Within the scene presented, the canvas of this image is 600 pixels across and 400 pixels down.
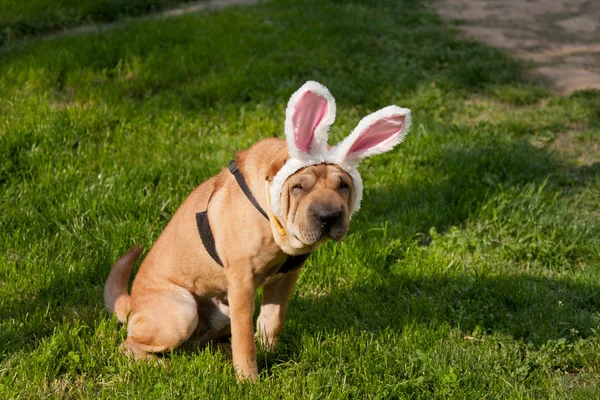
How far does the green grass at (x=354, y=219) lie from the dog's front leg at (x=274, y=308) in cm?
11

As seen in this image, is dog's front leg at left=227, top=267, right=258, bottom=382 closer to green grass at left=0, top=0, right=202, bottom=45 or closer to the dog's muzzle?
the dog's muzzle

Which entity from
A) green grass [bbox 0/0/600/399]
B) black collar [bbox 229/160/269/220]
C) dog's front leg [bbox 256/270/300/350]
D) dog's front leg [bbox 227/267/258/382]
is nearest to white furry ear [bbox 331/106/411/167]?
black collar [bbox 229/160/269/220]

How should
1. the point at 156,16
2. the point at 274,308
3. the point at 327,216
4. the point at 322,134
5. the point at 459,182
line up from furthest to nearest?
the point at 156,16
the point at 459,182
the point at 274,308
the point at 322,134
the point at 327,216

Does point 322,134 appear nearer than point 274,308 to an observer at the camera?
Yes

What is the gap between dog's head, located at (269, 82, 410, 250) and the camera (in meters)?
3.21

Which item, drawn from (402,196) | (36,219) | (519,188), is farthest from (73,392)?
(519,188)

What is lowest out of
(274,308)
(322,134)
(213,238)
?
(274,308)

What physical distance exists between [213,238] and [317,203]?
2.79ft

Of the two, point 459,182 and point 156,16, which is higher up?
point 156,16

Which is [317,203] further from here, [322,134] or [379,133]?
[379,133]

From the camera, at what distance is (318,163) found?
131 inches

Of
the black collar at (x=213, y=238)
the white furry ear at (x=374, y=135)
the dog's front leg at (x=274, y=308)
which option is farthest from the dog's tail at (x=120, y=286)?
the white furry ear at (x=374, y=135)

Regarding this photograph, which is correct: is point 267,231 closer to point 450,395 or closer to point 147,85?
point 450,395

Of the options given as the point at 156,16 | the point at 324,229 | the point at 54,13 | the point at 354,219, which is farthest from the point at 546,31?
the point at 324,229
